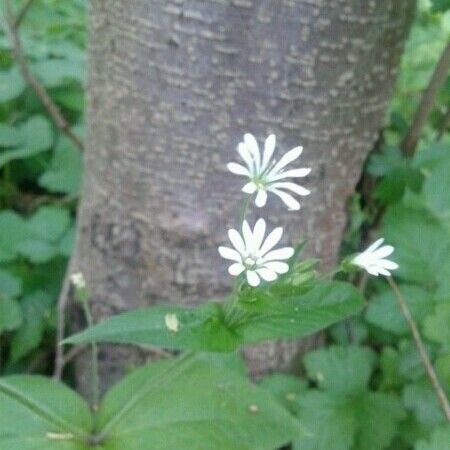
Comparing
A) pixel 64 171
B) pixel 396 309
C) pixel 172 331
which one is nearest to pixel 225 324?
pixel 172 331

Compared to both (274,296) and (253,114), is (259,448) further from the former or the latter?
(253,114)

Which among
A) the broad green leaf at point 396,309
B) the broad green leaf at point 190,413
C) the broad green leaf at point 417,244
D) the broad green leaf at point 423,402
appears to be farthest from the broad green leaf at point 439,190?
A: the broad green leaf at point 190,413

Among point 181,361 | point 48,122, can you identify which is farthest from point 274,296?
Result: point 48,122

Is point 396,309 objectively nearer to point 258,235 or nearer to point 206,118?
point 206,118

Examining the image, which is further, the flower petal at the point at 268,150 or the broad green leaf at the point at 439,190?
the broad green leaf at the point at 439,190

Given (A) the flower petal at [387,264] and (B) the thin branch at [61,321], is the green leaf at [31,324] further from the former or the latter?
(A) the flower petal at [387,264]
